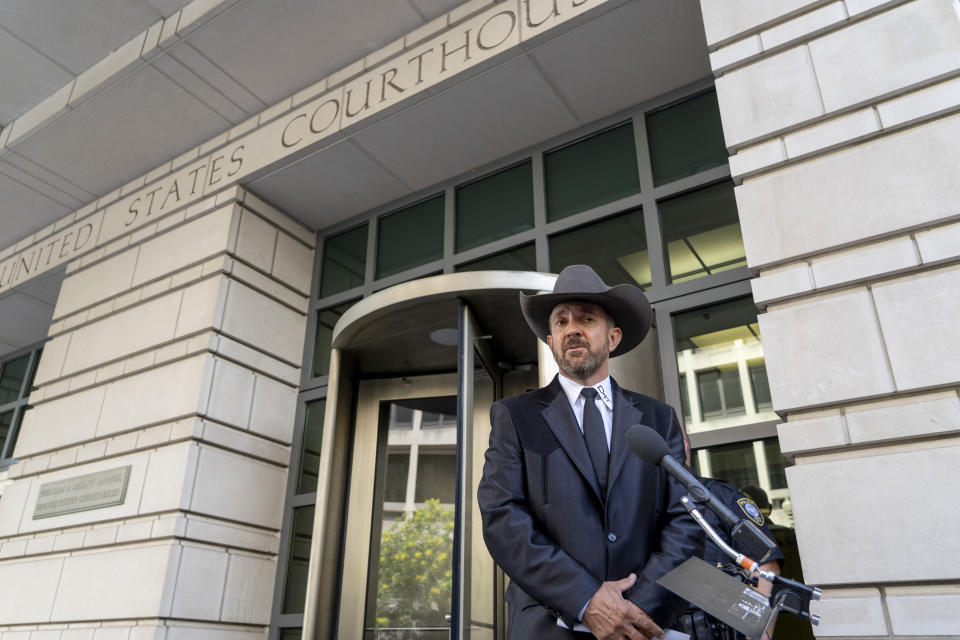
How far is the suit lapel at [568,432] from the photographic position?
2.56 metres

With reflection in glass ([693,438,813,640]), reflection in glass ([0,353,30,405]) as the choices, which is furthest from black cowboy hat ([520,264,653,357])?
reflection in glass ([0,353,30,405])

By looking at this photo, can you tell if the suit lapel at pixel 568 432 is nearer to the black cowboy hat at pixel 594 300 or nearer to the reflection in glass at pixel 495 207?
the black cowboy hat at pixel 594 300

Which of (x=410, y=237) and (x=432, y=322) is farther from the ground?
(x=410, y=237)

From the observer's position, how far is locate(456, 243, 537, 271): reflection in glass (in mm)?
6684

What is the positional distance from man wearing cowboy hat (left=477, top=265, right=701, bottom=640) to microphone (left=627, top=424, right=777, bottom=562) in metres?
0.53

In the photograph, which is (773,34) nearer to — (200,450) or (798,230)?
(798,230)

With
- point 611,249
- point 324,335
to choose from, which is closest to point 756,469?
point 611,249

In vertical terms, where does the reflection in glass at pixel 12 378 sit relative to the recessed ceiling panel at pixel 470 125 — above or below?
below

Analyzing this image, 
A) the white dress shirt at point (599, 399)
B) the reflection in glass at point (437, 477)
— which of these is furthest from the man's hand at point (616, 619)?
the reflection in glass at point (437, 477)

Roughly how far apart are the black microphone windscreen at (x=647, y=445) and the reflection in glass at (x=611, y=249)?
3.87 m

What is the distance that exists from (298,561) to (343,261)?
3312 millimetres

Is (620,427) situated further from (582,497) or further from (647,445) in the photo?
(647,445)

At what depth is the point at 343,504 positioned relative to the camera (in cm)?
590

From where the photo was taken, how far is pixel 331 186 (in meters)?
7.95
